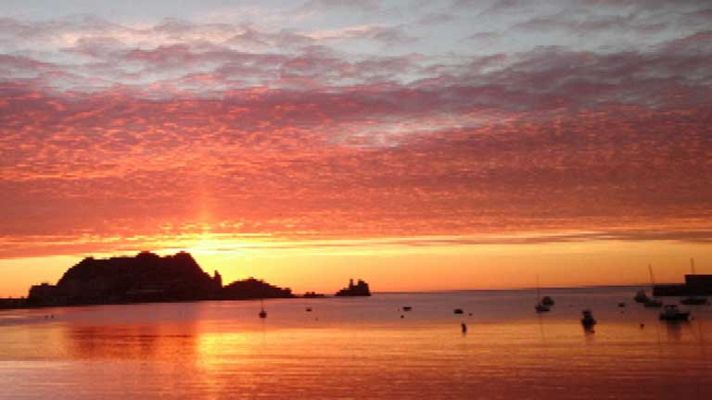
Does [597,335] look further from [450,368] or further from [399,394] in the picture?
[399,394]

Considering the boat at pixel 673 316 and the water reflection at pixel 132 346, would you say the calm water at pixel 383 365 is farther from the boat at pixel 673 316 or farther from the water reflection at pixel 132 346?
the boat at pixel 673 316

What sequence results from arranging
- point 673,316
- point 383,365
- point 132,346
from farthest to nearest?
point 673,316 → point 132,346 → point 383,365

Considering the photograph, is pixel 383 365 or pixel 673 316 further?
pixel 673 316

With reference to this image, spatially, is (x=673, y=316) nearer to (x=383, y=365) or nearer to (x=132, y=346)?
(x=383, y=365)

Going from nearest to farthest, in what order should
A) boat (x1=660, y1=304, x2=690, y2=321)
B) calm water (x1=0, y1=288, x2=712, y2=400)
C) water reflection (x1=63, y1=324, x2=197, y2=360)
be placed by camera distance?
calm water (x1=0, y1=288, x2=712, y2=400) → water reflection (x1=63, y1=324, x2=197, y2=360) → boat (x1=660, y1=304, x2=690, y2=321)

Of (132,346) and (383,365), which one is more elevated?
(132,346)

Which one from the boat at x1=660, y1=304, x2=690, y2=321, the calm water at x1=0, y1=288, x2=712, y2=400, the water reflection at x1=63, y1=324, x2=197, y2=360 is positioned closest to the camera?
the calm water at x1=0, y1=288, x2=712, y2=400

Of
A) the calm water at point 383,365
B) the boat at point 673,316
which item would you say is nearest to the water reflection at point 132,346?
the calm water at point 383,365

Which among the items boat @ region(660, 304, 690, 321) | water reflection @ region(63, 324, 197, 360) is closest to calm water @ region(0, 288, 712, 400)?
water reflection @ region(63, 324, 197, 360)

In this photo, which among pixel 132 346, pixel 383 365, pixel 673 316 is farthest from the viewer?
pixel 673 316

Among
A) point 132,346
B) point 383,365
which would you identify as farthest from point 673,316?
point 132,346

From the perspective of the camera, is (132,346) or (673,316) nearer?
(132,346)

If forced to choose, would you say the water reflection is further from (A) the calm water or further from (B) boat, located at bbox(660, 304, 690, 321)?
(B) boat, located at bbox(660, 304, 690, 321)

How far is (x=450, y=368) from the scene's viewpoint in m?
75.2
